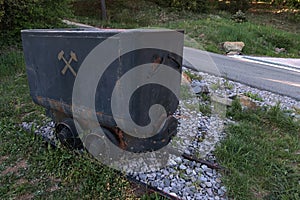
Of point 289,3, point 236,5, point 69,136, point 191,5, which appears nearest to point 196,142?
point 69,136

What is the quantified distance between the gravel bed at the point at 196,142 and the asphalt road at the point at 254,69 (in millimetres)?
579

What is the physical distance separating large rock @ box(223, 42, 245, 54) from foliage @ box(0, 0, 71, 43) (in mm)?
6808

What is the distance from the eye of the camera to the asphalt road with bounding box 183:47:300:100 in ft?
21.9

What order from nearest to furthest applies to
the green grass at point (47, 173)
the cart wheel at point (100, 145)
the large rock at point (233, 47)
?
the green grass at point (47, 173)
the cart wheel at point (100, 145)
the large rock at point (233, 47)

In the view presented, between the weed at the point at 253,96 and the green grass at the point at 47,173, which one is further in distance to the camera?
the weed at the point at 253,96

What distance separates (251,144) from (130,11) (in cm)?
1828

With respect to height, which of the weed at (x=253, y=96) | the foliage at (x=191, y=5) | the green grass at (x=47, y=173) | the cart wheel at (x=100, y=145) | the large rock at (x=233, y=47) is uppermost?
the foliage at (x=191, y=5)

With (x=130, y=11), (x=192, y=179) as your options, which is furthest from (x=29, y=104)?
(x=130, y=11)

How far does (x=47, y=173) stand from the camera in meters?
3.27

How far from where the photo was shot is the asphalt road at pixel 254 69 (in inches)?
263

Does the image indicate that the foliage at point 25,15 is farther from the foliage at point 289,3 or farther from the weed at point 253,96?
the foliage at point 289,3

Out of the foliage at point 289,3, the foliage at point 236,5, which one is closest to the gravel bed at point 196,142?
the foliage at point 289,3

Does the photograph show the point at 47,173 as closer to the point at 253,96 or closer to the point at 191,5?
the point at 253,96

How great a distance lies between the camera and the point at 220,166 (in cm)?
332
